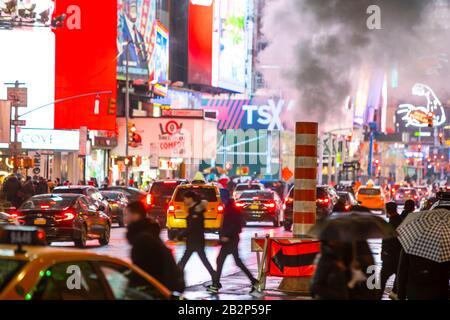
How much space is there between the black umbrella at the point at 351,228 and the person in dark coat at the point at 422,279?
981mm

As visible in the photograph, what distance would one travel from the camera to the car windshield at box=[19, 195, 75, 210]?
89.7ft

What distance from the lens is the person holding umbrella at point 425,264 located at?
11.7 m

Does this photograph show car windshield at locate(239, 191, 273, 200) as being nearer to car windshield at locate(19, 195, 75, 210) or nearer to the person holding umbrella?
car windshield at locate(19, 195, 75, 210)

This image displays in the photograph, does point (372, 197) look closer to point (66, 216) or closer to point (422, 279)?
point (66, 216)

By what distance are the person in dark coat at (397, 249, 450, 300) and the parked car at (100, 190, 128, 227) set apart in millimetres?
29323

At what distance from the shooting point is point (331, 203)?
38469 mm

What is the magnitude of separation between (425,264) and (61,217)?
16.4m

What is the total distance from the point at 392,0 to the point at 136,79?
50.1 metres

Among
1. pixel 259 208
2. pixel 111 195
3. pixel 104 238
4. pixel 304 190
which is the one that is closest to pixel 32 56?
pixel 111 195

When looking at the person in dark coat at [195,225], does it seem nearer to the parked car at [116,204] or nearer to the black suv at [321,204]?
the black suv at [321,204]

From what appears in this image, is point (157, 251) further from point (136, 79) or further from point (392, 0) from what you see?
point (136, 79)

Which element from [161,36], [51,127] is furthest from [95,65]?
[161,36]

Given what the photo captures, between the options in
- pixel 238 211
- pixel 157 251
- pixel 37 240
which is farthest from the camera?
pixel 238 211

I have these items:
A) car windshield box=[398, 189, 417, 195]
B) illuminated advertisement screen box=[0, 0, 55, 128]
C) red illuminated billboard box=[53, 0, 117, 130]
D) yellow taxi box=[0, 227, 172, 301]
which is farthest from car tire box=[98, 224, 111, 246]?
car windshield box=[398, 189, 417, 195]
